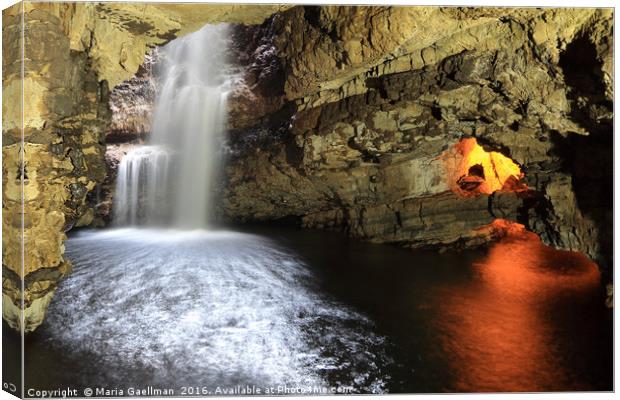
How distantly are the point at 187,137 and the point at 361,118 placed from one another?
19.0 ft

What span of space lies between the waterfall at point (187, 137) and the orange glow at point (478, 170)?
6.52 m

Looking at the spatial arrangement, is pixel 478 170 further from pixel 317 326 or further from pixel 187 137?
pixel 187 137

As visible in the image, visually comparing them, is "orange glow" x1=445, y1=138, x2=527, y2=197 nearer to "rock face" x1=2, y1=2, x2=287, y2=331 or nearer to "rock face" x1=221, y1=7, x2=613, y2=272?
"rock face" x1=221, y1=7, x2=613, y2=272

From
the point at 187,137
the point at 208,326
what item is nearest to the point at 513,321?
the point at 208,326

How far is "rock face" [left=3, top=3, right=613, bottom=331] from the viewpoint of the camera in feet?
12.8

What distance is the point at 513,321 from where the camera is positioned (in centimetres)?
539

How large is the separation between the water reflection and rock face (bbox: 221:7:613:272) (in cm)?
77

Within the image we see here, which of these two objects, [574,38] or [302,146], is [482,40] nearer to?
[574,38]

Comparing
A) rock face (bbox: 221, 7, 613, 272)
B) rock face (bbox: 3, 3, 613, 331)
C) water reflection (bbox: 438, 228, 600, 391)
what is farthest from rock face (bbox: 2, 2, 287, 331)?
water reflection (bbox: 438, 228, 600, 391)

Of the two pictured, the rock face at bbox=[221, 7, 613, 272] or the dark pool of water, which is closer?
the dark pool of water

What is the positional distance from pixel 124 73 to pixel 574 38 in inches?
238

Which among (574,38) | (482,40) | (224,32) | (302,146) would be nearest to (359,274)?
(302,146)

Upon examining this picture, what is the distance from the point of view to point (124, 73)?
5.77 meters

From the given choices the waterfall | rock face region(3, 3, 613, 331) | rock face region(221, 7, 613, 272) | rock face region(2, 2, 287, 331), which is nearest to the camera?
rock face region(2, 2, 287, 331)
